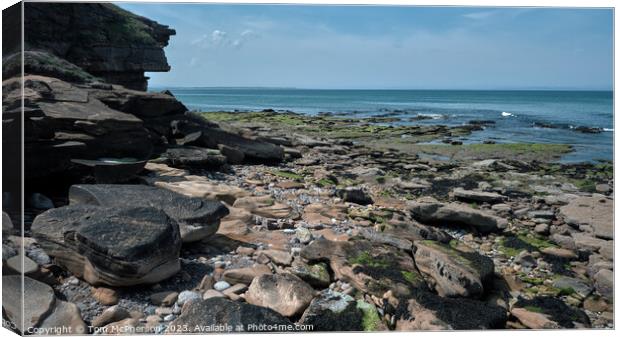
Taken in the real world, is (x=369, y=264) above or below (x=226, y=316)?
above

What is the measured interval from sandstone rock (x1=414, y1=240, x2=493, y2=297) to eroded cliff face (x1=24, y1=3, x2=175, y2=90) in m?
15.3

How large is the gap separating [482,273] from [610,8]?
3504 millimetres

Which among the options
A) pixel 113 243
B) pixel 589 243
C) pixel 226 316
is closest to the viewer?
pixel 226 316

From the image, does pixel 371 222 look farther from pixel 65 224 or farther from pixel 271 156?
pixel 271 156

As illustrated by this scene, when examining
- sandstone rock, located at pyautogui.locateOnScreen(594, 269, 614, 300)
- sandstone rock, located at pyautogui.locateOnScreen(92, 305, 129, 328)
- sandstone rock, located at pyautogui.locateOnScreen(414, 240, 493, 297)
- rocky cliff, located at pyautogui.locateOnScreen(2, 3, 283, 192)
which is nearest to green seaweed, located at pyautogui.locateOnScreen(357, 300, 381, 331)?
sandstone rock, located at pyautogui.locateOnScreen(414, 240, 493, 297)

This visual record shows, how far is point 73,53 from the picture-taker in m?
22.8

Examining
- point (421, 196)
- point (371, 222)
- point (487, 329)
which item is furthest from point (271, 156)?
point (487, 329)

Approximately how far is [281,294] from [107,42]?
23319mm

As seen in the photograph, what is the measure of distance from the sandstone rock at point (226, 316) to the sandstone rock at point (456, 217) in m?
5.21

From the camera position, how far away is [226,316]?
4.95 m

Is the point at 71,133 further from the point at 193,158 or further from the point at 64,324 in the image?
the point at 64,324

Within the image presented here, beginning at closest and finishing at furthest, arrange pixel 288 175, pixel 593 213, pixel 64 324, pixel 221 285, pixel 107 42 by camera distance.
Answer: pixel 64 324, pixel 221 285, pixel 593 213, pixel 288 175, pixel 107 42

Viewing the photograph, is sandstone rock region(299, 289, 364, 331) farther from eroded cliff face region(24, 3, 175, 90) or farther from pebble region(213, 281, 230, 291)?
eroded cliff face region(24, 3, 175, 90)

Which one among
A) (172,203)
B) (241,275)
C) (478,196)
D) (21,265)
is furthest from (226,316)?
(478,196)
